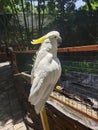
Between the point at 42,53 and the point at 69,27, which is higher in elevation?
the point at 42,53

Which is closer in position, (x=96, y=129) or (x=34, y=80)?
(x=34, y=80)

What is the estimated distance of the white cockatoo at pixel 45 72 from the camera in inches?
68.2

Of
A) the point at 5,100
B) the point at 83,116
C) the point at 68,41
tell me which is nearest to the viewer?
the point at 83,116

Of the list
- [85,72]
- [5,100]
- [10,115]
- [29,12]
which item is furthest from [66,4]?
[85,72]

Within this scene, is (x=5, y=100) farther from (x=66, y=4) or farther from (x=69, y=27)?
(x=66, y=4)

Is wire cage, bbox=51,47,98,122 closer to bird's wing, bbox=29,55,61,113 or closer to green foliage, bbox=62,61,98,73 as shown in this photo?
green foliage, bbox=62,61,98,73

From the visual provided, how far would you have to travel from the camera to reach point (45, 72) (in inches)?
68.0

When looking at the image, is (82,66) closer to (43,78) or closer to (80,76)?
(80,76)

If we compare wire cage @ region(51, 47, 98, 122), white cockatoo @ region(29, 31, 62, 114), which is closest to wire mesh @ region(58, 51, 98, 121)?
wire cage @ region(51, 47, 98, 122)

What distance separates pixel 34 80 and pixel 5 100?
4959 mm

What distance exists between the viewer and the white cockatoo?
68.2 inches

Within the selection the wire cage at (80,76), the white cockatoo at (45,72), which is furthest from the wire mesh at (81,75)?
the white cockatoo at (45,72)

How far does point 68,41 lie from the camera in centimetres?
1052

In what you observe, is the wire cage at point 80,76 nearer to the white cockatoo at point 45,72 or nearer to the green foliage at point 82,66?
the green foliage at point 82,66
